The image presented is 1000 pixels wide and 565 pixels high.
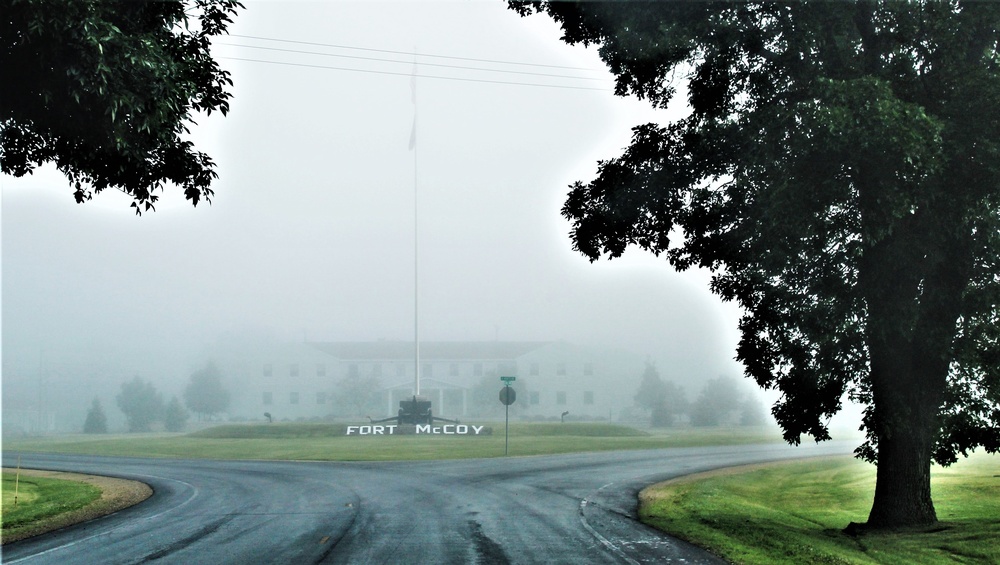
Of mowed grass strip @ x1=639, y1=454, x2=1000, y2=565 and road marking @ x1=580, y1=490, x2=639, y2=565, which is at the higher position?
road marking @ x1=580, y1=490, x2=639, y2=565

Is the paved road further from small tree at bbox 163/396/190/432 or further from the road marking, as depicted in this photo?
small tree at bbox 163/396/190/432

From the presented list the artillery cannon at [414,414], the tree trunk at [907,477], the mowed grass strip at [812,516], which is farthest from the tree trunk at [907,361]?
the artillery cannon at [414,414]

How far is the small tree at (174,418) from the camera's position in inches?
3329

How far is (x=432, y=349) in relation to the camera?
114 m

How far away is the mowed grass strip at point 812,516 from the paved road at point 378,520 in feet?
3.04

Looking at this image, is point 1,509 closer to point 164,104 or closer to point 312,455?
point 164,104

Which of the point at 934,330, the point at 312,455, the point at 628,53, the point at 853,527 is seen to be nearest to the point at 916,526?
the point at 853,527

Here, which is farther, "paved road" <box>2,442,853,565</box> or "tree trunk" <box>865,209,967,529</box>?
"tree trunk" <box>865,209,967,529</box>

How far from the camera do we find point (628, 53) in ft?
49.0

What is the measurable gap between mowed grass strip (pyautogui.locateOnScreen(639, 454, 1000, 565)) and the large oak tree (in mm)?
1416

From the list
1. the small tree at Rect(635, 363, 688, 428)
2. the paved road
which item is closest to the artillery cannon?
the paved road

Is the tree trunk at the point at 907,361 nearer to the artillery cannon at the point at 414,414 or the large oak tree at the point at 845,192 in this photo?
the large oak tree at the point at 845,192

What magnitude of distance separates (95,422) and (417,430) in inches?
1691

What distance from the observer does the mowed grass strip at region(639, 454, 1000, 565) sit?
1319 centimetres
